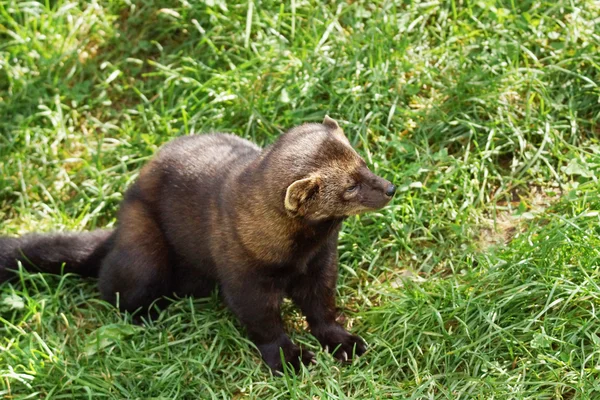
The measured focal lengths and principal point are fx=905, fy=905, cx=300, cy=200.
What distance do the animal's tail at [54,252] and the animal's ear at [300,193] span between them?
73.3 inches

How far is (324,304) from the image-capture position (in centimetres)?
611

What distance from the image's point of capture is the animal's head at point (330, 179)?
555cm

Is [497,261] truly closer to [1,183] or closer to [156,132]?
[156,132]

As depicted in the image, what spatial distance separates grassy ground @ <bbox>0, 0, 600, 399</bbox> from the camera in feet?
18.7

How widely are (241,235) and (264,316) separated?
1.91 ft

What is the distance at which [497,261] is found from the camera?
19.9ft

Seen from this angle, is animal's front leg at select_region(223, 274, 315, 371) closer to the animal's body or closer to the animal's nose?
the animal's body

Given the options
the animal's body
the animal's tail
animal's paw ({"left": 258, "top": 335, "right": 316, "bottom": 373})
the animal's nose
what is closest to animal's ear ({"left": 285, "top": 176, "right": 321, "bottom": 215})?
the animal's body

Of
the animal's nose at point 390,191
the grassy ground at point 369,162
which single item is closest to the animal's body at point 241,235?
the animal's nose at point 390,191

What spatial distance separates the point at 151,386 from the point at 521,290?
2.46 m

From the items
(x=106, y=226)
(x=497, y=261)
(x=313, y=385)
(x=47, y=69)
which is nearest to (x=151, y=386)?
(x=313, y=385)

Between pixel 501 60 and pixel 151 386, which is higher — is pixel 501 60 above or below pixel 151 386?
above

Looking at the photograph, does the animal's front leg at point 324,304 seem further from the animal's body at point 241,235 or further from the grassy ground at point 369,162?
the grassy ground at point 369,162

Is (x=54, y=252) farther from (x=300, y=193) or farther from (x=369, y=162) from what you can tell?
(x=369, y=162)
